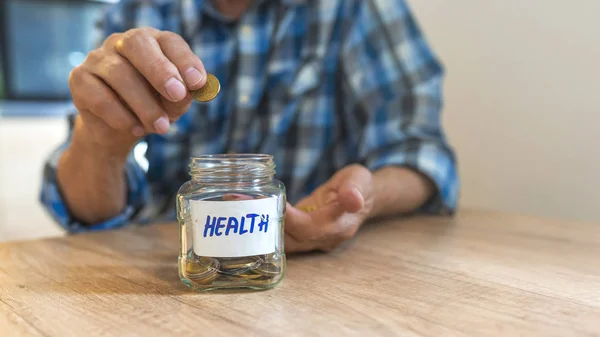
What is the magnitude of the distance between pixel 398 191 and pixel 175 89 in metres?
0.44

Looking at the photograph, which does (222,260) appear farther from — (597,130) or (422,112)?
(597,130)

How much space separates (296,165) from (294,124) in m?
0.08

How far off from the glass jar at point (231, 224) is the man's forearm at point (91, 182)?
13.6 inches

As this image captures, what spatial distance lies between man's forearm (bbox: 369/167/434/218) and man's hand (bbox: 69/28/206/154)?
34 cm

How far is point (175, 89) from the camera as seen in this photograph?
551 mm

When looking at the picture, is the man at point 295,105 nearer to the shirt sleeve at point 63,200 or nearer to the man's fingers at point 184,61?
the shirt sleeve at point 63,200

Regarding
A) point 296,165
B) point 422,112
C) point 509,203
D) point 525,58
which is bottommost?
point 509,203

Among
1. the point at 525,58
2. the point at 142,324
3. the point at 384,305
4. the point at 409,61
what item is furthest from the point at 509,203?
the point at 142,324

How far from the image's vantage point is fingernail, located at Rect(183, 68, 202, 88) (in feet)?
1.81

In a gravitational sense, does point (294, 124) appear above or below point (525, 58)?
below

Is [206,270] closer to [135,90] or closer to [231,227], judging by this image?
[231,227]

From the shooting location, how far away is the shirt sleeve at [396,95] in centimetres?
94

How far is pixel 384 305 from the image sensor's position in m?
0.47

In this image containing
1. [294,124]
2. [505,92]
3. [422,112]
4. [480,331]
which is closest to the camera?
[480,331]
